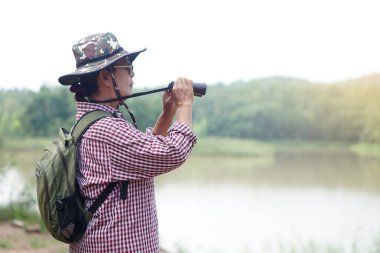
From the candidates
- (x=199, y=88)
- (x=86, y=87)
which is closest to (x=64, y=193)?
(x=86, y=87)

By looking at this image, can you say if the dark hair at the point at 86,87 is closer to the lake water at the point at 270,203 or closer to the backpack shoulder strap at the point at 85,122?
the backpack shoulder strap at the point at 85,122

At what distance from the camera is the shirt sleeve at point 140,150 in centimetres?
138

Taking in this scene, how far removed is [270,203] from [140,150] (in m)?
8.30

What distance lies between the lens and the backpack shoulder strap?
4.72 feet

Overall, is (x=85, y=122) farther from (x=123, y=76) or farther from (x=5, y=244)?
(x=5, y=244)

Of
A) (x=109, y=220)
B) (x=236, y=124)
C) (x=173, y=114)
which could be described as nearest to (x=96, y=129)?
(x=109, y=220)

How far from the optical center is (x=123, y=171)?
140cm

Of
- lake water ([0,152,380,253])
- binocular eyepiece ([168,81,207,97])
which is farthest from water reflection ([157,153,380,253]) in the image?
binocular eyepiece ([168,81,207,97])

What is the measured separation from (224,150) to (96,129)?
37.1 feet

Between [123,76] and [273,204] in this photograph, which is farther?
[273,204]

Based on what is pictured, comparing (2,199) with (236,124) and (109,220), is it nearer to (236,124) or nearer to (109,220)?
(109,220)

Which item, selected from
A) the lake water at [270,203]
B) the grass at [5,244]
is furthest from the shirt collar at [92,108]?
the lake water at [270,203]

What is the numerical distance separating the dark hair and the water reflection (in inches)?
141

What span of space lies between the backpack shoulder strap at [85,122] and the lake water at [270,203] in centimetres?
359
